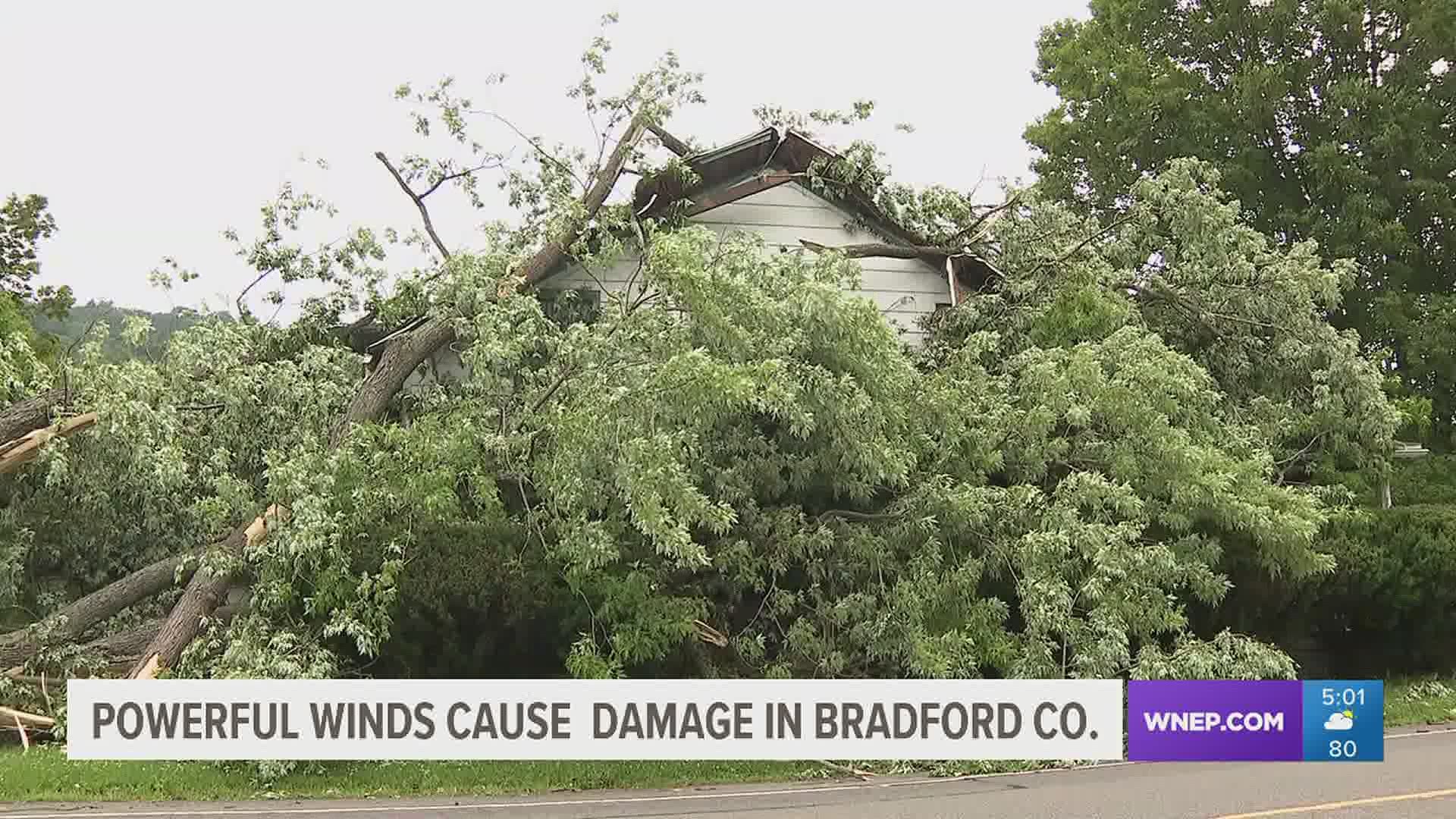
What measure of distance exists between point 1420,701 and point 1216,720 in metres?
4.27

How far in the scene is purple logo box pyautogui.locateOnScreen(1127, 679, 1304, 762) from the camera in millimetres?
8703

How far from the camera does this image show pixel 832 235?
561 inches

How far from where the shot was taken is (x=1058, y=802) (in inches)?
296

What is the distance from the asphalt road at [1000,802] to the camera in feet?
Answer: 23.4

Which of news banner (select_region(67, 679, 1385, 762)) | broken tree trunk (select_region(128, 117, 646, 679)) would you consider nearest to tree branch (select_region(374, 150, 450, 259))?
broken tree trunk (select_region(128, 117, 646, 679))

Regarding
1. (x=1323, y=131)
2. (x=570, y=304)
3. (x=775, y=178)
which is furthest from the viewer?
(x=1323, y=131)

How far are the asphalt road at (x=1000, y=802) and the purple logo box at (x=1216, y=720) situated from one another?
23 cm

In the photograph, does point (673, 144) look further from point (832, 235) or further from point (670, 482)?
point (670, 482)

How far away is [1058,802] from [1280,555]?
12.2ft

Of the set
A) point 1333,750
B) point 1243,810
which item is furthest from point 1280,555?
point 1243,810

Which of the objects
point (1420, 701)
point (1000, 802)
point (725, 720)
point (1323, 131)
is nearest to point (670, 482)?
point (725, 720)

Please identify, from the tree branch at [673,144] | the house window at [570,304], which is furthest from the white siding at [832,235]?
the house window at [570,304]

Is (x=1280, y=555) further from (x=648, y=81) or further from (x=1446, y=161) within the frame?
(x=1446, y=161)

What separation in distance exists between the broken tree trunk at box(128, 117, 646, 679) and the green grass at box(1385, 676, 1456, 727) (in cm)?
884
